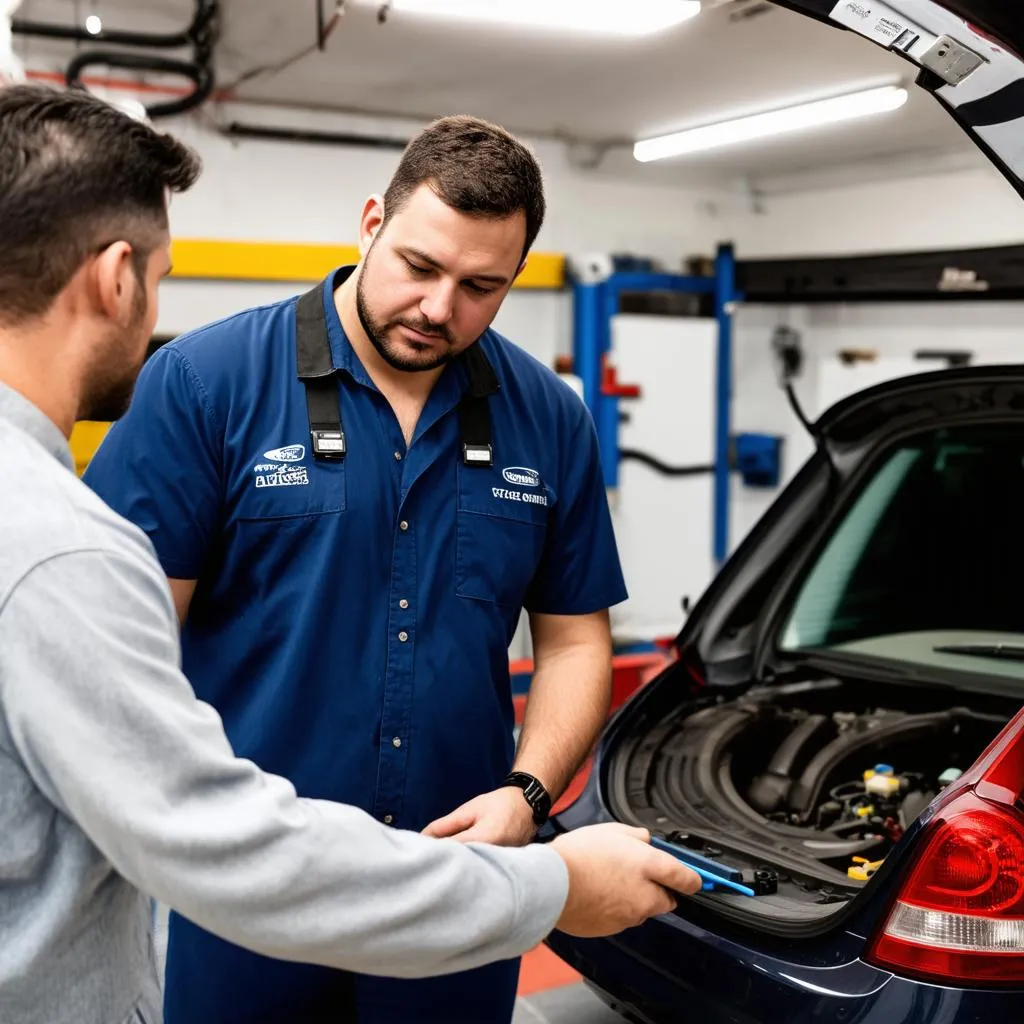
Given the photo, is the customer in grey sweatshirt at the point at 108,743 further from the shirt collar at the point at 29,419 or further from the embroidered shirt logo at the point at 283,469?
the embroidered shirt logo at the point at 283,469

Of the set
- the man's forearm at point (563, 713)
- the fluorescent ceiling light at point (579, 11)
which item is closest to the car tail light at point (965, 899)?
the man's forearm at point (563, 713)

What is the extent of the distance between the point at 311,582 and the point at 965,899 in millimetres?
1158

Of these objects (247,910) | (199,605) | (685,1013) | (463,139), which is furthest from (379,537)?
(685,1013)

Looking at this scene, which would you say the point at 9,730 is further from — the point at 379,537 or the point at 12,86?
the point at 379,537

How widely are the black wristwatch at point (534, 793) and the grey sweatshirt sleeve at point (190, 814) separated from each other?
621mm

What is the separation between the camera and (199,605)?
5.84 feet

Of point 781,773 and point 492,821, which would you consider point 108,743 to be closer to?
point 492,821

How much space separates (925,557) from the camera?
10.6ft

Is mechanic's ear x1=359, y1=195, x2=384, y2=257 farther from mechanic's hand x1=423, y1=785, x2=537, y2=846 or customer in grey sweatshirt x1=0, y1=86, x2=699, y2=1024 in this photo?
mechanic's hand x1=423, y1=785, x2=537, y2=846

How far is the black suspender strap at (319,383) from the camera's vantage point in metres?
1.76

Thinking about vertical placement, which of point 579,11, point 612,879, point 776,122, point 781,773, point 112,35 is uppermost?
point 579,11

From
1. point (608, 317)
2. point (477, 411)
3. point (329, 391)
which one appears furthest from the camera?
point (608, 317)

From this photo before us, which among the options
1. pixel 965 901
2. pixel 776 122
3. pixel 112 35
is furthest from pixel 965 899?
pixel 776 122

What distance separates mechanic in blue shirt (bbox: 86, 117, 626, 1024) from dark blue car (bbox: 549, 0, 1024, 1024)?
495mm
